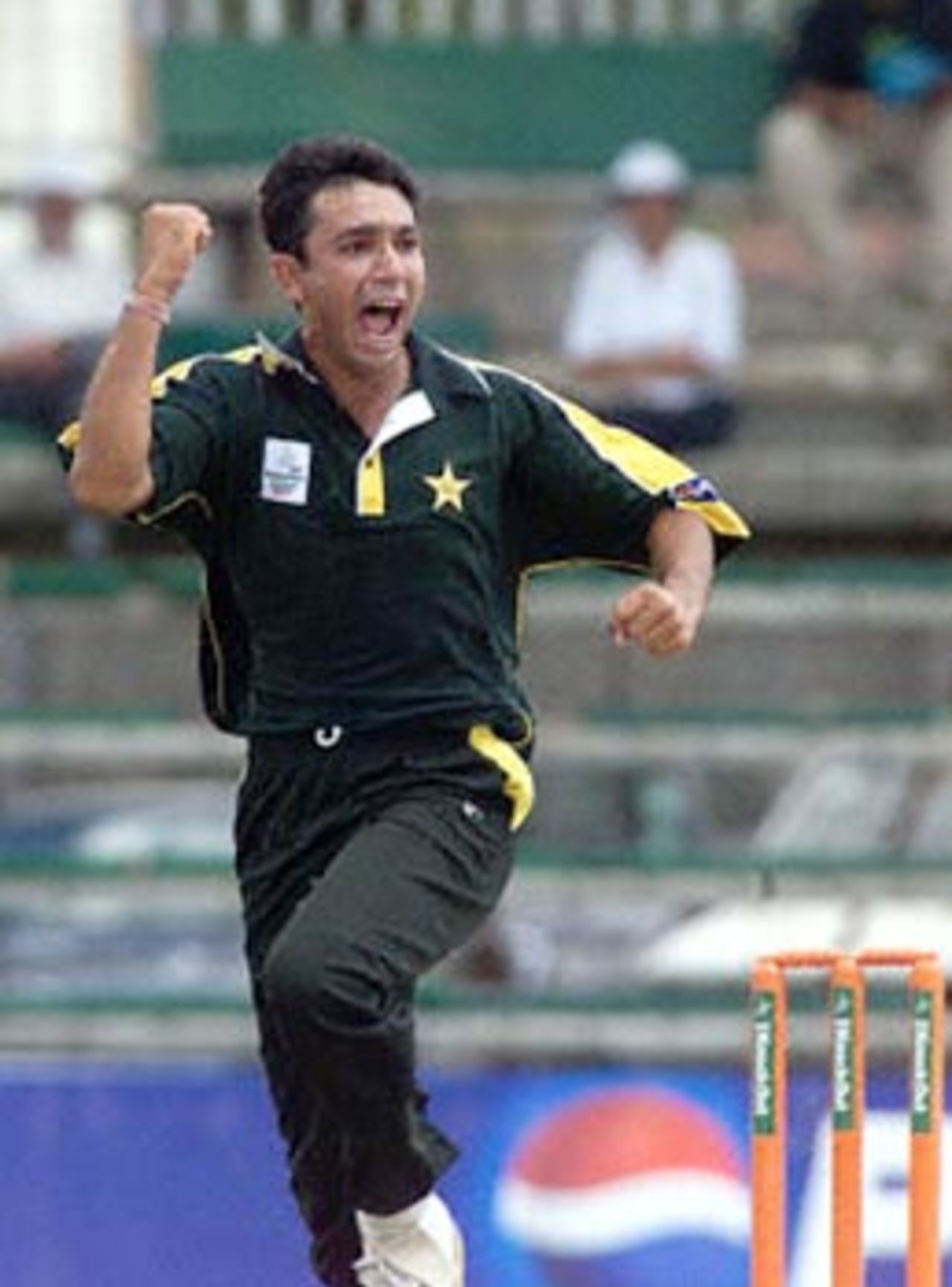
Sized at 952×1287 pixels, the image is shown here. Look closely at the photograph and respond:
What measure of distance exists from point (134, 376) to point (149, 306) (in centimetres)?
10

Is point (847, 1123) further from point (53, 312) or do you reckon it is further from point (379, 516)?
point (53, 312)

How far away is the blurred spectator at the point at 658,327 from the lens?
12672 mm

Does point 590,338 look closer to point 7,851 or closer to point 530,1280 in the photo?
point 7,851

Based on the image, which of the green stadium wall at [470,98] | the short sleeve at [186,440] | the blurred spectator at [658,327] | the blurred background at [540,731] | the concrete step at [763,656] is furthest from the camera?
the green stadium wall at [470,98]

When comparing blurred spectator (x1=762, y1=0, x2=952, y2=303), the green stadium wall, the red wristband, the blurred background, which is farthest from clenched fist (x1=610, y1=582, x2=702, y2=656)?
the green stadium wall

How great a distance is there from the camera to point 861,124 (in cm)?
1338

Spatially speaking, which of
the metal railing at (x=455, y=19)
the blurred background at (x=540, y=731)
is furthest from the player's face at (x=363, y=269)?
the metal railing at (x=455, y=19)

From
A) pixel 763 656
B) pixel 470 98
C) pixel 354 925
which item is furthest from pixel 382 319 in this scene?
pixel 470 98

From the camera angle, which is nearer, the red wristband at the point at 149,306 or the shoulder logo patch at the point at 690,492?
the red wristband at the point at 149,306

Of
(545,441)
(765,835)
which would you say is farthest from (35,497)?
(545,441)

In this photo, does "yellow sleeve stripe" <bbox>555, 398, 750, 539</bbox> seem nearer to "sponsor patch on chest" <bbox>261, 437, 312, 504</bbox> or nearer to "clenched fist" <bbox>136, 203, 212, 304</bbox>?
"sponsor patch on chest" <bbox>261, 437, 312, 504</bbox>

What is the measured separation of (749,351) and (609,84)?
126 centimetres

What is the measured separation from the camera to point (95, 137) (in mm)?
14953

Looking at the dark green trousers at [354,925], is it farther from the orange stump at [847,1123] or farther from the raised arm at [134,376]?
the raised arm at [134,376]
